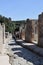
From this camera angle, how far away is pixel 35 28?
82.6 feet

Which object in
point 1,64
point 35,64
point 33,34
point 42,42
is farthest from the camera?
point 33,34

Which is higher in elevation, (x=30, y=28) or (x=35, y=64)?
(x=30, y=28)

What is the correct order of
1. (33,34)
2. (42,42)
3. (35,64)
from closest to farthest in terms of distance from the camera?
(35,64), (42,42), (33,34)

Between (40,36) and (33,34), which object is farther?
(33,34)

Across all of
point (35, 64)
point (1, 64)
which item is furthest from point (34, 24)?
point (1, 64)

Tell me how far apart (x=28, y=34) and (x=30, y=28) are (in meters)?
0.95

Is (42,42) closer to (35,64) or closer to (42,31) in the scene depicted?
(42,31)

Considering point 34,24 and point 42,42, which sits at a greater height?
point 34,24

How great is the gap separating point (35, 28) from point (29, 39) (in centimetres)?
174

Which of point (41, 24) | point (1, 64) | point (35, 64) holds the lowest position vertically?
point (35, 64)

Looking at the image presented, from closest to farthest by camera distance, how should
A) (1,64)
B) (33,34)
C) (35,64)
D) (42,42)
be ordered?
(1,64) < (35,64) < (42,42) < (33,34)

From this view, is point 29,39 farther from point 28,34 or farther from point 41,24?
point 41,24

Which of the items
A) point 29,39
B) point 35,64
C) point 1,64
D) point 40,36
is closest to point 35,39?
point 29,39

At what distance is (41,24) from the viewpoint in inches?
732
